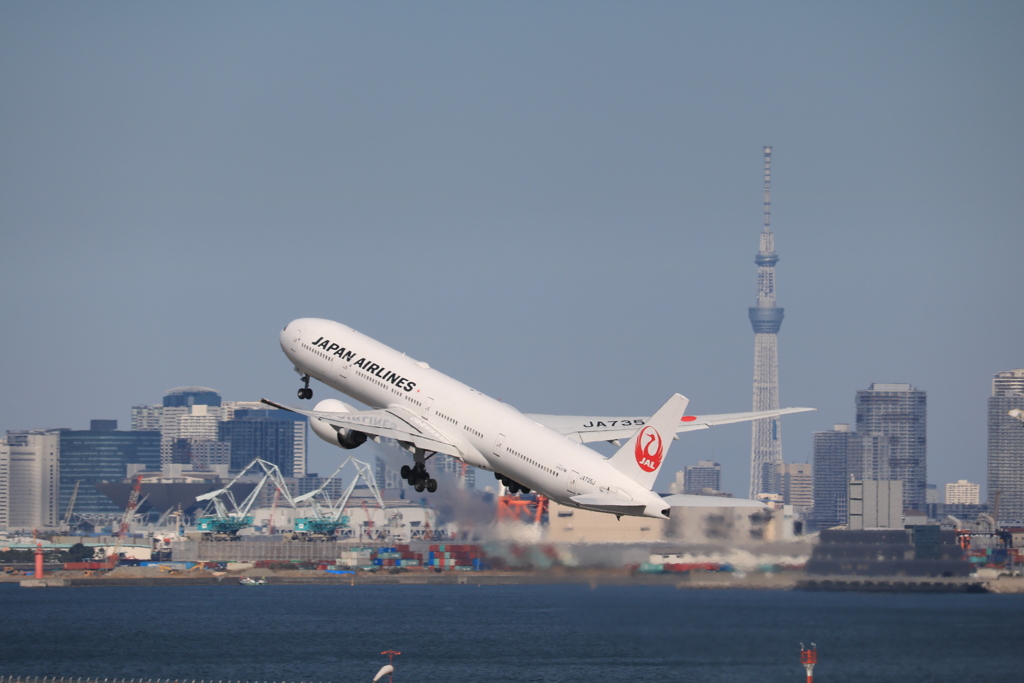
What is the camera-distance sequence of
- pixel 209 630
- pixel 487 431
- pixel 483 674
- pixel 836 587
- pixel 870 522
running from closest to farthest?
pixel 487 431, pixel 836 587, pixel 870 522, pixel 483 674, pixel 209 630

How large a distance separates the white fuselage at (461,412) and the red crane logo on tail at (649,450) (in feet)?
2.64

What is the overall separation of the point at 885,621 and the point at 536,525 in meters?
23.2

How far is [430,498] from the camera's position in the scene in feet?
263

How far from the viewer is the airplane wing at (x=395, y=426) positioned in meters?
64.3

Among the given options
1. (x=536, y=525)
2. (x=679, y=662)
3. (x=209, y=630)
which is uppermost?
(x=536, y=525)

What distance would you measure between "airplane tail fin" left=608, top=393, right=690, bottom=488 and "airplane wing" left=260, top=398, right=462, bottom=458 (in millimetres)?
8572

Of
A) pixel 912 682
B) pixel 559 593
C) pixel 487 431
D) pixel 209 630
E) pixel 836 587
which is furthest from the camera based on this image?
pixel 209 630

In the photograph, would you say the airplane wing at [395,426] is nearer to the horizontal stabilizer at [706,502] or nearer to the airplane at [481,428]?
the airplane at [481,428]

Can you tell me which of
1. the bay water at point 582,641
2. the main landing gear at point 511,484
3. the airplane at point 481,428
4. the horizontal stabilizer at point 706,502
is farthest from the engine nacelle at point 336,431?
the horizontal stabilizer at point 706,502

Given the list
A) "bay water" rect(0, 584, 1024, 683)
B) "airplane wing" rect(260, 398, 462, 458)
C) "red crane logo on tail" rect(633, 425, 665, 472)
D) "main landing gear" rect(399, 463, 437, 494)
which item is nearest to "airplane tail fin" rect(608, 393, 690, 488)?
"red crane logo on tail" rect(633, 425, 665, 472)

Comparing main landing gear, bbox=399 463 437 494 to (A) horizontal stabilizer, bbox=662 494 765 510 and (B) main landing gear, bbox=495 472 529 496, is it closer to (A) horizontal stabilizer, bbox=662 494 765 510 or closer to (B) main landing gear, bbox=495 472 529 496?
(B) main landing gear, bbox=495 472 529 496

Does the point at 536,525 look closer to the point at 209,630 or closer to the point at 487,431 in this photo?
the point at 487,431

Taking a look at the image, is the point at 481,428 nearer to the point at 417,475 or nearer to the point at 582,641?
the point at 417,475

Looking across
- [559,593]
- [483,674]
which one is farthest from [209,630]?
[559,593]
